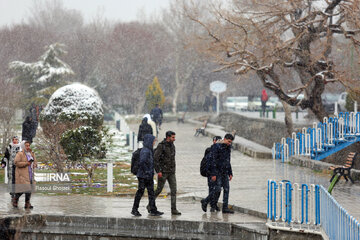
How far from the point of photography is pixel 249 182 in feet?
60.0

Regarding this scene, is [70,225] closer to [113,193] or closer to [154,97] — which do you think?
[113,193]

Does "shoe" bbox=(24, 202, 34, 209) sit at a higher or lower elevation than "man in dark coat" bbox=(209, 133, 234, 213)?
lower

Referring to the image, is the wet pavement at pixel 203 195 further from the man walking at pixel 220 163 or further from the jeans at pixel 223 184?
the man walking at pixel 220 163

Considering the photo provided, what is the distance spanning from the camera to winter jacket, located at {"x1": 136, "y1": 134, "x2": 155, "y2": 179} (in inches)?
498

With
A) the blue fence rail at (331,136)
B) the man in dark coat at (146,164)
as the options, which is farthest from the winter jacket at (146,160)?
the blue fence rail at (331,136)

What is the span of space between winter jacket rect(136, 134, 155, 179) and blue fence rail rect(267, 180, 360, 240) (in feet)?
7.58

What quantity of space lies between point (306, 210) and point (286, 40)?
16307 mm

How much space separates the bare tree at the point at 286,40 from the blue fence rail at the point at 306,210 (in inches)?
554

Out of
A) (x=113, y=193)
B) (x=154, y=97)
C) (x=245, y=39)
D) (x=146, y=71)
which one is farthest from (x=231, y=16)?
(x=146, y=71)

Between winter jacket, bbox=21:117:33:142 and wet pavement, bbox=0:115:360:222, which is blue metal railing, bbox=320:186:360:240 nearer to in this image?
wet pavement, bbox=0:115:360:222

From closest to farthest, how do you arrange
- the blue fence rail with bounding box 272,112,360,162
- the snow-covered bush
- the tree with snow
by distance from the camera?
the blue fence rail with bounding box 272,112,360,162 → the snow-covered bush → the tree with snow

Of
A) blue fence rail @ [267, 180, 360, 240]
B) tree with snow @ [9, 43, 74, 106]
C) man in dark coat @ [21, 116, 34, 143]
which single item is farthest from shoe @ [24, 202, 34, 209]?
tree with snow @ [9, 43, 74, 106]

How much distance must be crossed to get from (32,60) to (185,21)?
1591 centimetres

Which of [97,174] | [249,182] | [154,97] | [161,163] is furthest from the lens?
[154,97]
